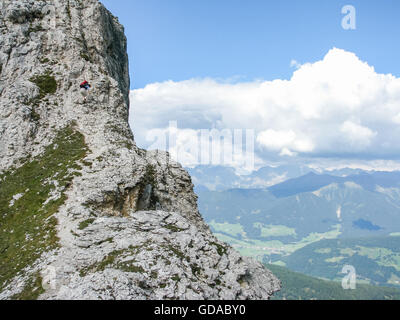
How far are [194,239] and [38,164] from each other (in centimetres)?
2256

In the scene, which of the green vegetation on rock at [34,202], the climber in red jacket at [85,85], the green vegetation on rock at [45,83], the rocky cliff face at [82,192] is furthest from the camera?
the green vegetation on rock at [45,83]

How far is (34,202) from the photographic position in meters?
31.1

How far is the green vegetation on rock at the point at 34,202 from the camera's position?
955 inches

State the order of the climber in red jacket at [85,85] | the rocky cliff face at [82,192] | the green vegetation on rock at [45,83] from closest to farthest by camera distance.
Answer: the rocky cliff face at [82,192], the climber in red jacket at [85,85], the green vegetation on rock at [45,83]

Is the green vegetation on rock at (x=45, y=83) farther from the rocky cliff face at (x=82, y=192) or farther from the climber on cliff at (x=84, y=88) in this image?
the climber on cliff at (x=84, y=88)

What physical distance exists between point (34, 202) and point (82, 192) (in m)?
5.19

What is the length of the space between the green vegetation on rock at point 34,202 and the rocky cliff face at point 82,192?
0.42 ft

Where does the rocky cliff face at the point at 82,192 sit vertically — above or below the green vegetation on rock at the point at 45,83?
below

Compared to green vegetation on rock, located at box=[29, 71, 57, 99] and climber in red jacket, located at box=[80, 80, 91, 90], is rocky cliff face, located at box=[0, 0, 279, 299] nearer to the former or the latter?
green vegetation on rock, located at box=[29, 71, 57, 99]

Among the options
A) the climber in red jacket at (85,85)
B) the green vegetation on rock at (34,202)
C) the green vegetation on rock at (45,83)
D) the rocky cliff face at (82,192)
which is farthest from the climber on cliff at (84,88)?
the green vegetation on rock at (34,202)

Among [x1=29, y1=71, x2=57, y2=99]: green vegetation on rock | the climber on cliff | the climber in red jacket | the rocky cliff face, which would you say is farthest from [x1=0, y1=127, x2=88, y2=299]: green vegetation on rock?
[x1=29, y1=71, x2=57, y2=99]: green vegetation on rock

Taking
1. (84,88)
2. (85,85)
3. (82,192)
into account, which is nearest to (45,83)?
(84,88)

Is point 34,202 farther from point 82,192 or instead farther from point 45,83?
point 45,83
